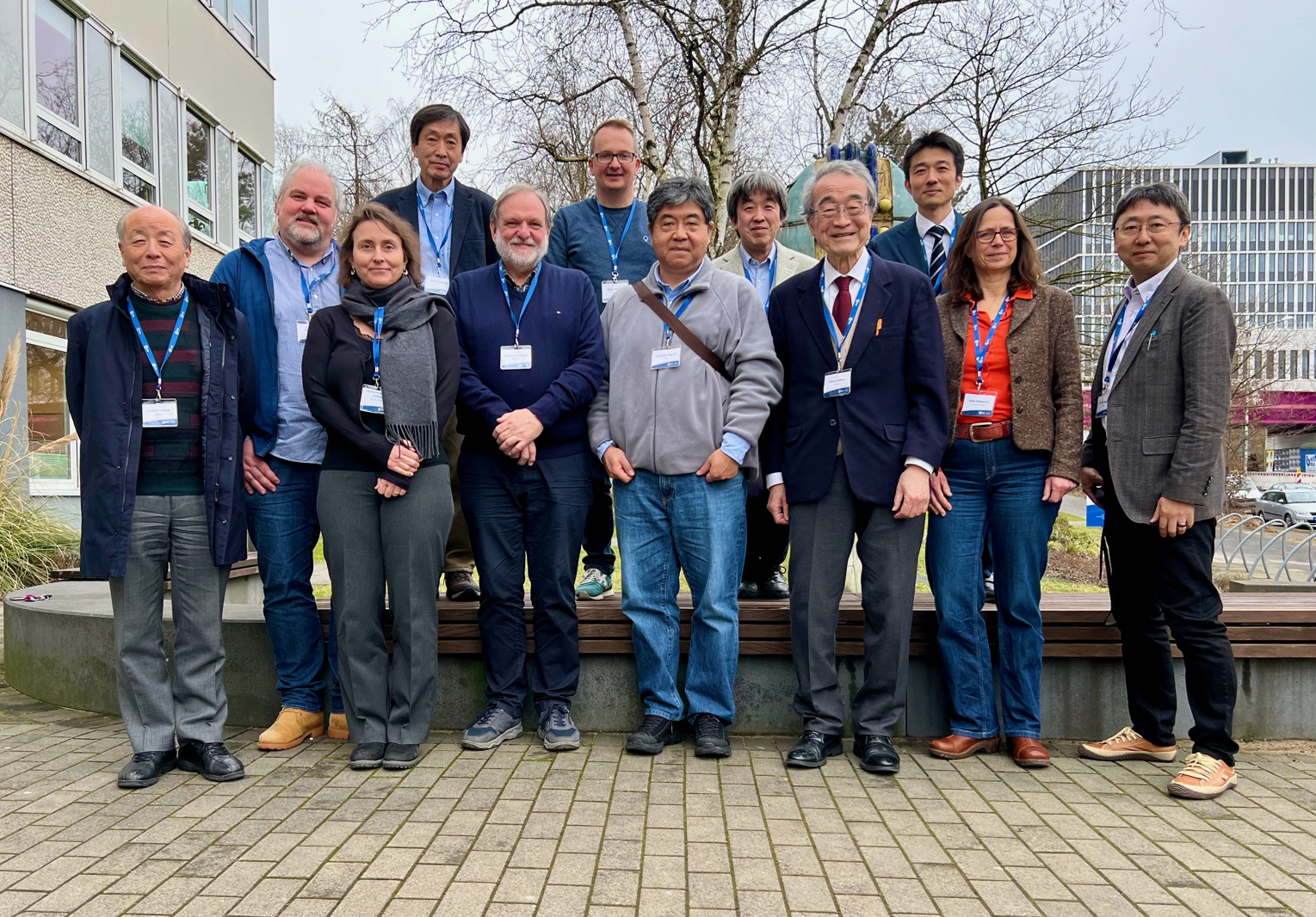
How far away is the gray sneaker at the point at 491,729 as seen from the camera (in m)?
4.20

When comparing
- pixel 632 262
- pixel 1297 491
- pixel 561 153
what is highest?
pixel 561 153

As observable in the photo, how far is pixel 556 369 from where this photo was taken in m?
4.22

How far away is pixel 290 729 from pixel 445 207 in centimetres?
263

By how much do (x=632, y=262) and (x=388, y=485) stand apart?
5.98 ft

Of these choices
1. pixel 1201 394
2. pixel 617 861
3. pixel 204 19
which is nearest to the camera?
pixel 617 861

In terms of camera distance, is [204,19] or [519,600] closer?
[519,600]

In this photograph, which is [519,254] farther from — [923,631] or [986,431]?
[923,631]

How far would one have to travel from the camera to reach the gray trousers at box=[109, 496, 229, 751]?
387cm

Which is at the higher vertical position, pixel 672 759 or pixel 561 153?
pixel 561 153

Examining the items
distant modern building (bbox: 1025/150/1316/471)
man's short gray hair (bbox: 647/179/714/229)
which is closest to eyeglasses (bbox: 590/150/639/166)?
man's short gray hair (bbox: 647/179/714/229)

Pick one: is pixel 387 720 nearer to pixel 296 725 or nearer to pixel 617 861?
pixel 296 725

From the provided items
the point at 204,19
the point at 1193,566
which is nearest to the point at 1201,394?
the point at 1193,566

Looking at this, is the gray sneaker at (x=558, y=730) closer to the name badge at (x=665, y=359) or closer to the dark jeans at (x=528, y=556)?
the dark jeans at (x=528, y=556)

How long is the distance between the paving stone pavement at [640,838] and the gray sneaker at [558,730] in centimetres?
5
